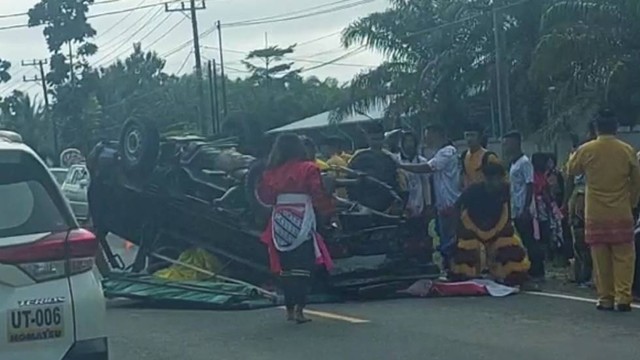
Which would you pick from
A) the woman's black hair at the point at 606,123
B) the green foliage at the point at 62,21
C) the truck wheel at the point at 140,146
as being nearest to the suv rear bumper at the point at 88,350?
the woman's black hair at the point at 606,123

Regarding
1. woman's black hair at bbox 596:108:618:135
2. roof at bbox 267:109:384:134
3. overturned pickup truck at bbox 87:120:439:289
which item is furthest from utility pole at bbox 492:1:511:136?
woman's black hair at bbox 596:108:618:135

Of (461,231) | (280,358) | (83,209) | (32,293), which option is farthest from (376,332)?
(83,209)

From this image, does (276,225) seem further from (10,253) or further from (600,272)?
(10,253)

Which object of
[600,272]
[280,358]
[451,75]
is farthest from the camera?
[451,75]

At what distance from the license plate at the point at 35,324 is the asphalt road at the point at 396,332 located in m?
3.90

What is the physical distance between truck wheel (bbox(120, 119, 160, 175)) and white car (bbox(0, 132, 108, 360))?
7.92 m

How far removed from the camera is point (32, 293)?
247 inches

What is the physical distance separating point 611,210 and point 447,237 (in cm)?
314

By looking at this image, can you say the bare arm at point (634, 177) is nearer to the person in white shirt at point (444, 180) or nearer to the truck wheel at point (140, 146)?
the person in white shirt at point (444, 180)

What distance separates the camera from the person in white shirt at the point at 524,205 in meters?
14.8

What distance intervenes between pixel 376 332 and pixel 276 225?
4.52 feet

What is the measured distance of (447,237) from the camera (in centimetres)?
1487

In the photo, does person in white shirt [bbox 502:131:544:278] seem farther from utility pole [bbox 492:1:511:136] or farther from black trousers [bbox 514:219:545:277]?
utility pole [bbox 492:1:511:136]

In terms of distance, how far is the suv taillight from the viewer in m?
6.27
